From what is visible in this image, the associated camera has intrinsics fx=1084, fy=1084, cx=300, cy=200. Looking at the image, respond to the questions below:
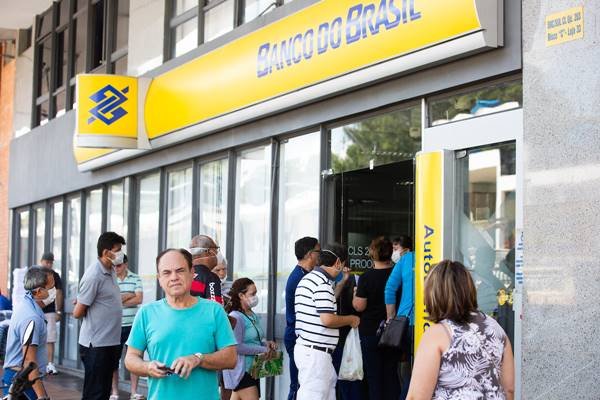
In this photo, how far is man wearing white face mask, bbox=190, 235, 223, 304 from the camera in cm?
851

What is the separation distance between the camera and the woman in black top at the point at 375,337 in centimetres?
932

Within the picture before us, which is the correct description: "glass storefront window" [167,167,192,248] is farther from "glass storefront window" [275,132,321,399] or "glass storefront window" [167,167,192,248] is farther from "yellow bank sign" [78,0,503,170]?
"glass storefront window" [275,132,321,399]

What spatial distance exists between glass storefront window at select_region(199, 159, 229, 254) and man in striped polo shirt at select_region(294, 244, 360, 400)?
4091mm

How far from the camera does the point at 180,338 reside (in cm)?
524

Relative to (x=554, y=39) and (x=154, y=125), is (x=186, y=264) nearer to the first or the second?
(x=554, y=39)

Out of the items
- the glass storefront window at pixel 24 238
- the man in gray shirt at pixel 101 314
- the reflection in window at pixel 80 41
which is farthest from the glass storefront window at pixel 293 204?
the glass storefront window at pixel 24 238

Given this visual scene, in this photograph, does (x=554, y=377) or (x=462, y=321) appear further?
(x=554, y=377)

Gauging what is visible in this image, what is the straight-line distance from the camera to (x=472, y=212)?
8.05m

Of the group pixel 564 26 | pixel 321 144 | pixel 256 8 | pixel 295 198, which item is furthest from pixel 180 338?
pixel 256 8

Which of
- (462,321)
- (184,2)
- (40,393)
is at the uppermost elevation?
(184,2)

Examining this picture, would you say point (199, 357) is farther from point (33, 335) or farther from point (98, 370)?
point (98, 370)

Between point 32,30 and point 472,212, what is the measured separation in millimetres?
15466

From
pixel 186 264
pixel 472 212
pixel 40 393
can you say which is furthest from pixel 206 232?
pixel 186 264

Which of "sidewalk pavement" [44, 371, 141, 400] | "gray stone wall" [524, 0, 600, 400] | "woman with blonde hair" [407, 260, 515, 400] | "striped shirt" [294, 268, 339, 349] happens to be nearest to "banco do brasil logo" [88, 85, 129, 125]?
"sidewalk pavement" [44, 371, 141, 400]
